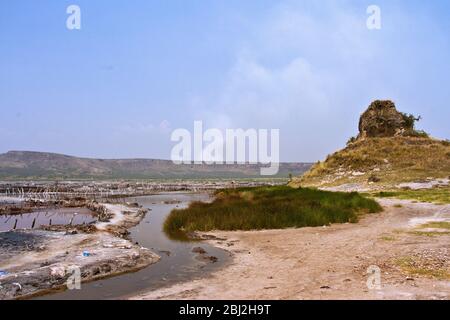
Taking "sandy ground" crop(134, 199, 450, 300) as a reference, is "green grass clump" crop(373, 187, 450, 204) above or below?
above

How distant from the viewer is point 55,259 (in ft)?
46.1

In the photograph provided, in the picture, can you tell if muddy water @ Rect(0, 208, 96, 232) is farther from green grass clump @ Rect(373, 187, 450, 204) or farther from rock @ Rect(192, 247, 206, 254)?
green grass clump @ Rect(373, 187, 450, 204)

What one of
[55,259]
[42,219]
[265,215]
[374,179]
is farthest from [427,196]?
[42,219]

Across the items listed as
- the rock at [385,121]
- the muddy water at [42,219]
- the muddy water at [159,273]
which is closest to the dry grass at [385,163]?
the rock at [385,121]

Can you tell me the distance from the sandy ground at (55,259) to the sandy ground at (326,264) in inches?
115

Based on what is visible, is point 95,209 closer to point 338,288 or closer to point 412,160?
point 338,288

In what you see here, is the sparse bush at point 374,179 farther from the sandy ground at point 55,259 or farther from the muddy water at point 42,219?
the sandy ground at point 55,259

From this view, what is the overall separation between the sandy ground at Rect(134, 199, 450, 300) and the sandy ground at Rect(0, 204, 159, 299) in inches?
115

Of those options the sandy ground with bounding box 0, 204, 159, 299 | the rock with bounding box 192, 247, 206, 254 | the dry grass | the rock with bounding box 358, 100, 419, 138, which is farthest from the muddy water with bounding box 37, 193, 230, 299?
the rock with bounding box 358, 100, 419, 138

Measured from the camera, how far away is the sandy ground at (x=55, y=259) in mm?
11125

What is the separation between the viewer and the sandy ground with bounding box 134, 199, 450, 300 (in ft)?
31.6

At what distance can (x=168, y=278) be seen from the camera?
12.2 meters
